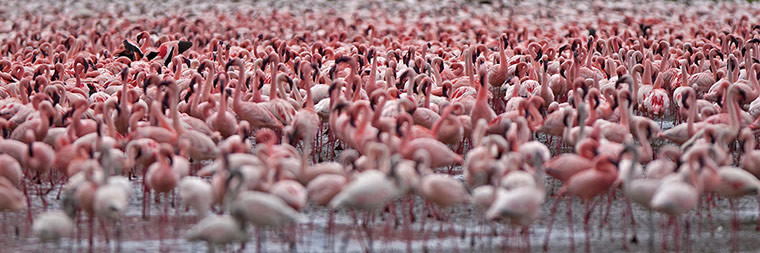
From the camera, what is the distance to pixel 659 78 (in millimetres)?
12617

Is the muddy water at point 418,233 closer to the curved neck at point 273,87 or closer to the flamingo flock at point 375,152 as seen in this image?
the flamingo flock at point 375,152

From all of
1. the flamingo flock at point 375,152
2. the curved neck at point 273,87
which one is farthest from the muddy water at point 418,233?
the curved neck at point 273,87

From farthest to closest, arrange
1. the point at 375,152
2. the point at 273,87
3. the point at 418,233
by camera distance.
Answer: the point at 273,87
the point at 418,233
the point at 375,152

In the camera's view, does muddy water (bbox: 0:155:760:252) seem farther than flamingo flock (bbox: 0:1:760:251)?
Yes

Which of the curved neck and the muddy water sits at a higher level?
the curved neck

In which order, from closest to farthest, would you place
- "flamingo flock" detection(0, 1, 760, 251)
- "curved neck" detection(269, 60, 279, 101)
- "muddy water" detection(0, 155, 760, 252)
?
"flamingo flock" detection(0, 1, 760, 251), "muddy water" detection(0, 155, 760, 252), "curved neck" detection(269, 60, 279, 101)

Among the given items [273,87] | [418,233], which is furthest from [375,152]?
[273,87]

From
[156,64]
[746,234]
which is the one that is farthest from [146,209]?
[156,64]

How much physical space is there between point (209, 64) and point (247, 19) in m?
19.2

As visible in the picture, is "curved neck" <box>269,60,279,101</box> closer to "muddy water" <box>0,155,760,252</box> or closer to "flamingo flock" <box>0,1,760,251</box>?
"flamingo flock" <box>0,1,760,251</box>

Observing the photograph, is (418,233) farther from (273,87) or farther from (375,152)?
(273,87)

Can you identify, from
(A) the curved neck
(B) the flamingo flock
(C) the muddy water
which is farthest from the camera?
(A) the curved neck

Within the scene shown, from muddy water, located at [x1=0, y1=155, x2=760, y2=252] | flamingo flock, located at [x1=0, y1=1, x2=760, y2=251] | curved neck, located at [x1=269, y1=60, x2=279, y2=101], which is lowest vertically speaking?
muddy water, located at [x1=0, y1=155, x2=760, y2=252]

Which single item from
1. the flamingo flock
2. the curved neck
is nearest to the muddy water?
the flamingo flock
